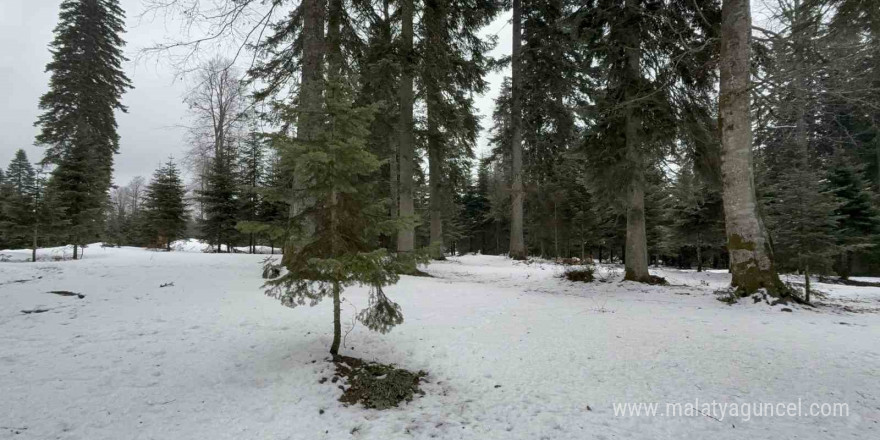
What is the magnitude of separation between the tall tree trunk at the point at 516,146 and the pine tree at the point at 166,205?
59.3ft

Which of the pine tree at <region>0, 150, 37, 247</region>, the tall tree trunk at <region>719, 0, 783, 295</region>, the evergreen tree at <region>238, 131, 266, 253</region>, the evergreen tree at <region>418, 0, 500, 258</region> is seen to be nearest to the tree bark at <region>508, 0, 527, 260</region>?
the evergreen tree at <region>418, 0, 500, 258</region>

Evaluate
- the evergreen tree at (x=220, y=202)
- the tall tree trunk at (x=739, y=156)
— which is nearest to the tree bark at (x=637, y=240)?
the tall tree trunk at (x=739, y=156)

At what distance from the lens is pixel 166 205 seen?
19453mm

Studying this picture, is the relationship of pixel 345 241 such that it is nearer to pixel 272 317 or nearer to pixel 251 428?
pixel 251 428

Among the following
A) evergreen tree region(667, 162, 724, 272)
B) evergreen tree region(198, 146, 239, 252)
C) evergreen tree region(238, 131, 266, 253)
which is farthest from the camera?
evergreen tree region(238, 131, 266, 253)

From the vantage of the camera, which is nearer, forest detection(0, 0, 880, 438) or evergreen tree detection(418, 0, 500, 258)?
forest detection(0, 0, 880, 438)

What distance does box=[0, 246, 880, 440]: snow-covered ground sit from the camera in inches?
92.7

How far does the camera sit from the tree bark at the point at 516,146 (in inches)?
646

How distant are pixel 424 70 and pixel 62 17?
21941 millimetres

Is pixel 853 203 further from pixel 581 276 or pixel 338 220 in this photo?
pixel 338 220

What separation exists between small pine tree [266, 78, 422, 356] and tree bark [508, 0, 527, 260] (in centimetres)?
1369

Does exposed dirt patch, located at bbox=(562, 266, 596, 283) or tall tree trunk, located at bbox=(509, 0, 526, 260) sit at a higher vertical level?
tall tree trunk, located at bbox=(509, 0, 526, 260)

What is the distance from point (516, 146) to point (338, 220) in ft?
48.4

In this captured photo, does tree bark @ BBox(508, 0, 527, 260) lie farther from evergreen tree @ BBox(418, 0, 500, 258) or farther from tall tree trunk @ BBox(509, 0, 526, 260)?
evergreen tree @ BBox(418, 0, 500, 258)
